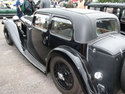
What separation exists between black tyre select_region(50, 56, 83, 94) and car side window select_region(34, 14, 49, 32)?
79 centimetres

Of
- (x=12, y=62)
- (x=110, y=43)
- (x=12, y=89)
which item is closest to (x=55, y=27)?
(x=110, y=43)

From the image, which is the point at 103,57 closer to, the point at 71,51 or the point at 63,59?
the point at 71,51

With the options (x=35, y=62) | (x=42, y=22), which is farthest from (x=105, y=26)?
(x=35, y=62)

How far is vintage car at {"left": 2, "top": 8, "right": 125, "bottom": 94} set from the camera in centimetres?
181

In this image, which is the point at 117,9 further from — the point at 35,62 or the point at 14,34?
the point at 14,34

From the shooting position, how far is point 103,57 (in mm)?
1784

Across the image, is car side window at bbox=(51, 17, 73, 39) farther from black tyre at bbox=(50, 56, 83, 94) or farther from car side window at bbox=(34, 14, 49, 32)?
black tyre at bbox=(50, 56, 83, 94)

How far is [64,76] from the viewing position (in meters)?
2.25

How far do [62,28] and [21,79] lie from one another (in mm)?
1436

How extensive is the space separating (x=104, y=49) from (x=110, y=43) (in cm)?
23

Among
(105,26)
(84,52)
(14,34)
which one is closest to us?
(84,52)

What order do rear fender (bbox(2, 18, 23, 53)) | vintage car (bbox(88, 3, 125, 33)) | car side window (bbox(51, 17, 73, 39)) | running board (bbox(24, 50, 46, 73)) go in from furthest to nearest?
vintage car (bbox(88, 3, 125, 33))
rear fender (bbox(2, 18, 23, 53))
running board (bbox(24, 50, 46, 73))
car side window (bbox(51, 17, 73, 39))

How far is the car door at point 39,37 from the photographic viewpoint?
2.67m

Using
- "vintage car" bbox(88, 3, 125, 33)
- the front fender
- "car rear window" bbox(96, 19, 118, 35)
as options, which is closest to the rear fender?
the front fender
